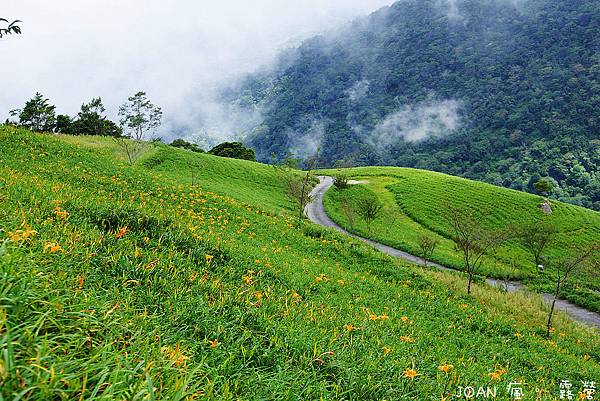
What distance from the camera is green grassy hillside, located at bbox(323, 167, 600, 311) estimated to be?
2982 centimetres

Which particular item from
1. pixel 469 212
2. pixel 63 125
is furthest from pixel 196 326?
pixel 63 125

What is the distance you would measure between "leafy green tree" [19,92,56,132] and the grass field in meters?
55.7

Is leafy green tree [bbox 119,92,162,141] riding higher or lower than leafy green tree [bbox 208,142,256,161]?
higher

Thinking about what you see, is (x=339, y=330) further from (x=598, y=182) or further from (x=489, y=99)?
(x=489, y=99)

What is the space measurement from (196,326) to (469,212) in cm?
4397

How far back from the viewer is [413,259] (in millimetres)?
30312

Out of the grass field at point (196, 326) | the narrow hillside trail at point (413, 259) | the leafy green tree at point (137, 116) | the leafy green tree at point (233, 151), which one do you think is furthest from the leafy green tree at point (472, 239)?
the leafy green tree at point (233, 151)

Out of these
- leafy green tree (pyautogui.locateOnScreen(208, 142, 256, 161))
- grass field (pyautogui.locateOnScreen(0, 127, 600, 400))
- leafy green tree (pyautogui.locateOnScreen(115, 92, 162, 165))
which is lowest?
grass field (pyautogui.locateOnScreen(0, 127, 600, 400))

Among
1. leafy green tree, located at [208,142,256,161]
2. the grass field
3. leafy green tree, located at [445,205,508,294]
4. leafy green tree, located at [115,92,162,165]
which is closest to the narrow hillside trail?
leafy green tree, located at [445,205,508,294]

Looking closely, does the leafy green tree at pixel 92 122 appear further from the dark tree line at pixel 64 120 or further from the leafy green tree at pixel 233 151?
the leafy green tree at pixel 233 151

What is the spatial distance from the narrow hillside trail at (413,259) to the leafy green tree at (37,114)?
149 ft

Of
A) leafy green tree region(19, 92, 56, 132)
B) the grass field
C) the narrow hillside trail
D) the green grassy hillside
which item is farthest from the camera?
leafy green tree region(19, 92, 56, 132)

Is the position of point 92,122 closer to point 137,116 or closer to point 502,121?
point 137,116

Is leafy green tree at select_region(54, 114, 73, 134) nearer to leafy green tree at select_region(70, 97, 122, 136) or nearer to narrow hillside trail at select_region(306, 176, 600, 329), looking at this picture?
leafy green tree at select_region(70, 97, 122, 136)
